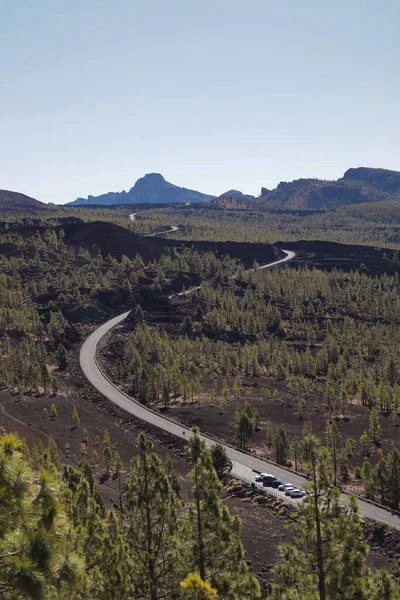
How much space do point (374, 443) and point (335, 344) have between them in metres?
56.9

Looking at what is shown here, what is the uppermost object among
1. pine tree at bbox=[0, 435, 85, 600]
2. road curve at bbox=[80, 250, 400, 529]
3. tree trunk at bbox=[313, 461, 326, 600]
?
pine tree at bbox=[0, 435, 85, 600]

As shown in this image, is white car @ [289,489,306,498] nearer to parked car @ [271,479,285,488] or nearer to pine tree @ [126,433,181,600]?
parked car @ [271,479,285,488]

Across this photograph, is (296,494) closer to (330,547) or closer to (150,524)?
(150,524)

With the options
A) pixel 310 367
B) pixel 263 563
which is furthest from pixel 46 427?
pixel 310 367

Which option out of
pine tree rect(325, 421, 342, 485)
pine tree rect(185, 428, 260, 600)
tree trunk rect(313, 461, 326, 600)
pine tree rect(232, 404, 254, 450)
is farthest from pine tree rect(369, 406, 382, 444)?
tree trunk rect(313, 461, 326, 600)

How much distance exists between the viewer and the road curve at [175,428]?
46250mm

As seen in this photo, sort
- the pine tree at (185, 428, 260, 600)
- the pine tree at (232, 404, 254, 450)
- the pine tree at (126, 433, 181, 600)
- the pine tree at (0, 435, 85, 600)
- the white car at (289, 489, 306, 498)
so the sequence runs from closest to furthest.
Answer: the pine tree at (0, 435, 85, 600) → the pine tree at (185, 428, 260, 600) → the pine tree at (126, 433, 181, 600) → the white car at (289, 489, 306, 498) → the pine tree at (232, 404, 254, 450)

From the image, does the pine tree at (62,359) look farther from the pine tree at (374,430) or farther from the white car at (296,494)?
the white car at (296,494)

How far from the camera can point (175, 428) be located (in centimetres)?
7425

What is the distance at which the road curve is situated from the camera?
1821 inches

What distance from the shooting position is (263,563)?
125 ft

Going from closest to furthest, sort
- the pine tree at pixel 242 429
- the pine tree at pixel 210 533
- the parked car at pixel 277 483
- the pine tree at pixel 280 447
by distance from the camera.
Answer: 1. the pine tree at pixel 210 533
2. the parked car at pixel 277 483
3. the pine tree at pixel 280 447
4. the pine tree at pixel 242 429

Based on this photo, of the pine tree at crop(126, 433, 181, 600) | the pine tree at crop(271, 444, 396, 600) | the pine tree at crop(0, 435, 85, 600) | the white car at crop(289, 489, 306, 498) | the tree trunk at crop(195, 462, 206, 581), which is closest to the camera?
the pine tree at crop(0, 435, 85, 600)

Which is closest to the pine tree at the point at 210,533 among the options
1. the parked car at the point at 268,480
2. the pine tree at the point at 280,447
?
the parked car at the point at 268,480
